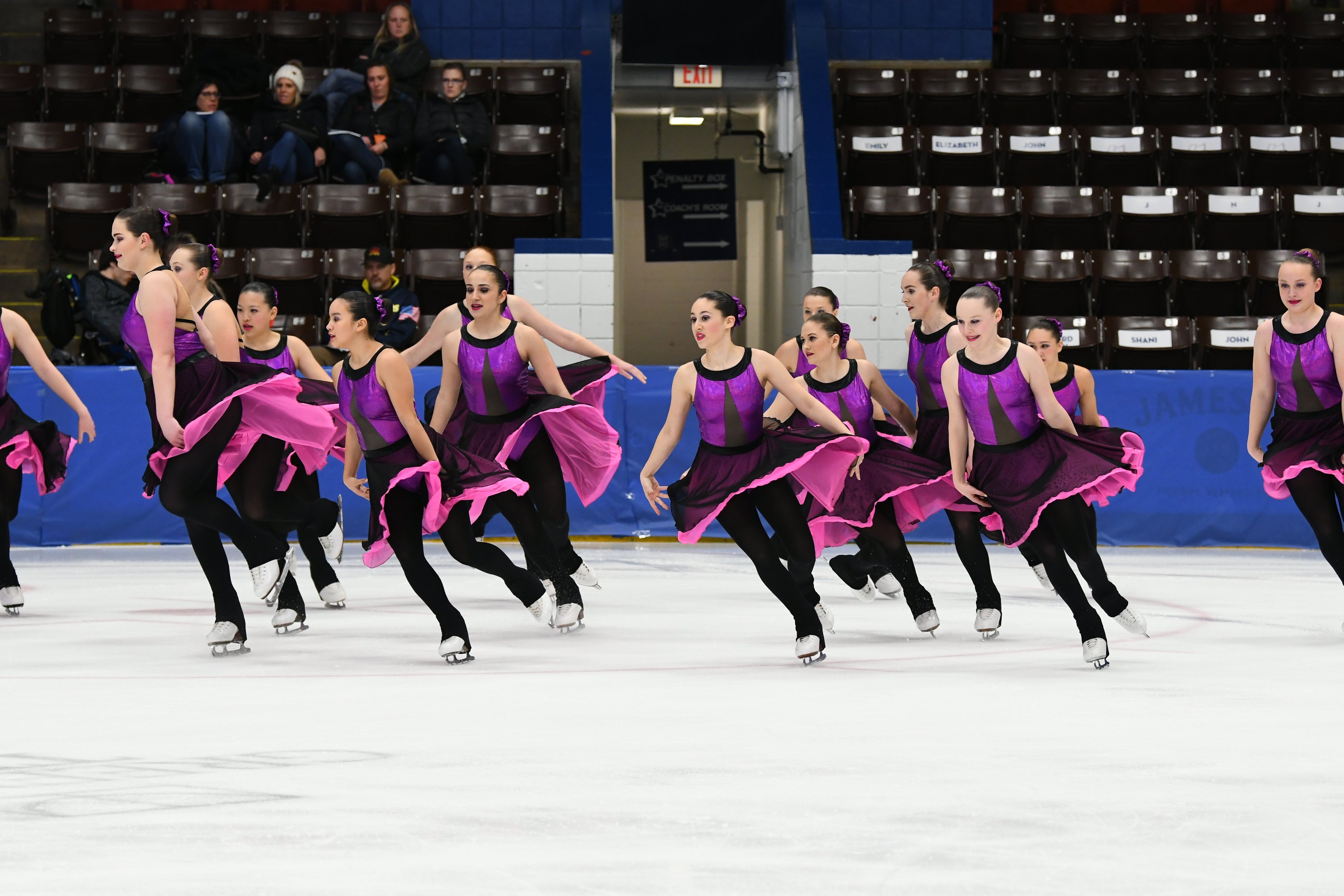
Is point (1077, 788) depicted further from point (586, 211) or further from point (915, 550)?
point (586, 211)

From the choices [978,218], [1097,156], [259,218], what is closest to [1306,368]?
[978,218]

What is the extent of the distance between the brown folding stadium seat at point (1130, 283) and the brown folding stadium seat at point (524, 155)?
4.82 metres

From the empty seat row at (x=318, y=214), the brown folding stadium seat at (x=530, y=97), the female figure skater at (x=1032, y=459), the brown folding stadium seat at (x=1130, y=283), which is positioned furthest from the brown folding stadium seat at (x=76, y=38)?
the female figure skater at (x=1032, y=459)

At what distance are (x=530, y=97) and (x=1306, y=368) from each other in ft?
32.0

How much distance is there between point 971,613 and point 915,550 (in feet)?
11.5

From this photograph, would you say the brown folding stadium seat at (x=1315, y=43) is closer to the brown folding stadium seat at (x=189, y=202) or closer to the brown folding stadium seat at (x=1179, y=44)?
the brown folding stadium seat at (x=1179, y=44)

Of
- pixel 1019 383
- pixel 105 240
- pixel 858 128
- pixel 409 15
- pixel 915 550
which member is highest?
pixel 409 15

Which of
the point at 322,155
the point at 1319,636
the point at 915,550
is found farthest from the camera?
the point at 322,155

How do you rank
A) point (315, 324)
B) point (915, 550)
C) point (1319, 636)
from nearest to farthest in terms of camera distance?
point (1319, 636) → point (915, 550) → point (315, 324)

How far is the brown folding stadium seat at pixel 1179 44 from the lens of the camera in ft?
52.0

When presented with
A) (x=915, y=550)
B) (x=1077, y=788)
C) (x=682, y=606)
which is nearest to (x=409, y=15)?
(x=915, y=550)

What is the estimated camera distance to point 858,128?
1471 cm

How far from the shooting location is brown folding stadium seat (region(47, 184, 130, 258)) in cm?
1318

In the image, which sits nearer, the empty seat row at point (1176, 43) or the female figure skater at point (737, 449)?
the female figure skater at point (737, 449)
